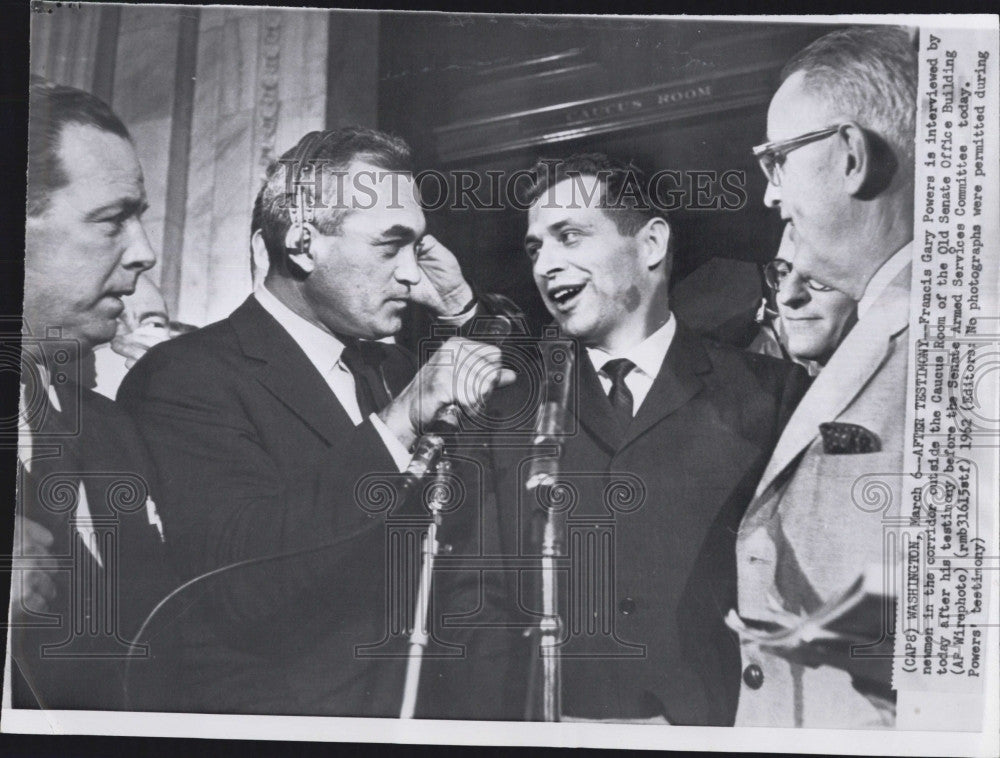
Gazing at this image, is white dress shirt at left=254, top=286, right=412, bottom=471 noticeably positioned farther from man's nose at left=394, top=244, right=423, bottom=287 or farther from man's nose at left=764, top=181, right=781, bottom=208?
man's nose at left=764, top=181, right=781, bottom=208

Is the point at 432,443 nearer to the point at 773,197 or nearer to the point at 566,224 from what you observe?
the point at 566,224

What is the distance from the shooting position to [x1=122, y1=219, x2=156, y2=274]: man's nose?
2619 millimetres

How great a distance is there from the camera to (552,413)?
258cm

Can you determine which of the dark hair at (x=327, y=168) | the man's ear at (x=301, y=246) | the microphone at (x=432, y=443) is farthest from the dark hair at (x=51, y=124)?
the microphone at (x=432, y=443)

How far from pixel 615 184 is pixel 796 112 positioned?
600 mm

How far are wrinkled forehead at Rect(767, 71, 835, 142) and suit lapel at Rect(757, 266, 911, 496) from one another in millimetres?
540

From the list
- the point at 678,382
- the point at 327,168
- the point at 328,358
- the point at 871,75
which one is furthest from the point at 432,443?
the point at 871,75

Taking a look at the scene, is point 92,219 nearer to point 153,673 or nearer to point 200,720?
point 153,673

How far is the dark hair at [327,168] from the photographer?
8.54 ft

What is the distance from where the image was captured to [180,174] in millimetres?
2627

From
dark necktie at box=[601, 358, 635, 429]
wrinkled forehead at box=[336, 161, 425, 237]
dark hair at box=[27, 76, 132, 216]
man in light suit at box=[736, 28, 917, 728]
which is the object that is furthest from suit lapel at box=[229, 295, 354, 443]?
man in light suit at box=[736, 28, 917, 728]

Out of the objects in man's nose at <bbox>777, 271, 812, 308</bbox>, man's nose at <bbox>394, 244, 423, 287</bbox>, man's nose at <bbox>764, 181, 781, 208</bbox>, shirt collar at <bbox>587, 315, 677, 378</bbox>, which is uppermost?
man's nose at <bbox>764, 181, 781, 208</bbox>

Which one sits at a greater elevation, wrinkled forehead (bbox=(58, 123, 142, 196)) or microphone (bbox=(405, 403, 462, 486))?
wrinkled forehead (bbox=(58, 123, 142, 196))

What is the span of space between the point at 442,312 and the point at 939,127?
164 centimetres
